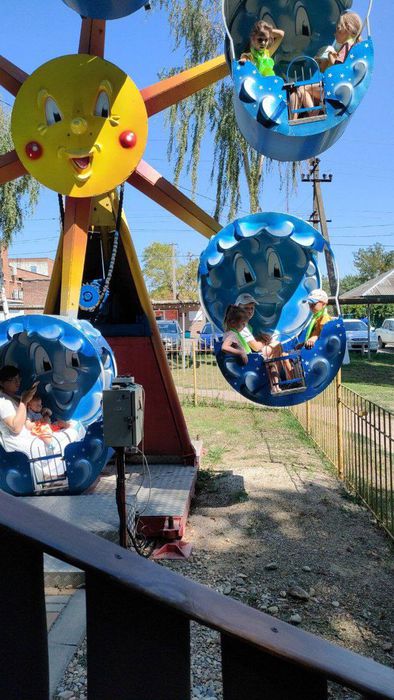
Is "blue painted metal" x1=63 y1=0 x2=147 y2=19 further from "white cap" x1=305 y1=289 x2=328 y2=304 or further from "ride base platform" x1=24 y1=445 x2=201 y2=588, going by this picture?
"ride base platform" x1=24 y1=445 x2=201 y2=588

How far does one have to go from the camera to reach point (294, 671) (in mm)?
875

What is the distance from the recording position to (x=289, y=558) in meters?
4.28

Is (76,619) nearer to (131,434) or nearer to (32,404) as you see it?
(131,434)

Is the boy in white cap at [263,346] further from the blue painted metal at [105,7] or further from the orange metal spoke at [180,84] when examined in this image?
the blue painted metal at [105,7]

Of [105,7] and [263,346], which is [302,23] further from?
[263,346]

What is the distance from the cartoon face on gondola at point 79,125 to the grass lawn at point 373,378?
7970 millimetres

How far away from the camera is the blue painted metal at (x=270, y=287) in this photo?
3.82 meters

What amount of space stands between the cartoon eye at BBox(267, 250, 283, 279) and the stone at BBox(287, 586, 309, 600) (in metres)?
2.40

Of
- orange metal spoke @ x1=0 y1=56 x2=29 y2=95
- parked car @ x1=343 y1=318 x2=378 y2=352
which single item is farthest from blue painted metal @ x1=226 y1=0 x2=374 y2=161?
parked car @ x1=343 y1=318 x2=378 y2=352

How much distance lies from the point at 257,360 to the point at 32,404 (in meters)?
2.15

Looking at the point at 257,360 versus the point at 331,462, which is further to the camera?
the point at 331,462

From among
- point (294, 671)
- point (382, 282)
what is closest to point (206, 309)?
point (294, 671)

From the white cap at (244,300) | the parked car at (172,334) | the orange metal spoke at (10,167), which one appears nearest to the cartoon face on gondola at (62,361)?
the white cap at (244,300)

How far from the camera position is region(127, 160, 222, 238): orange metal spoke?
4574mm
